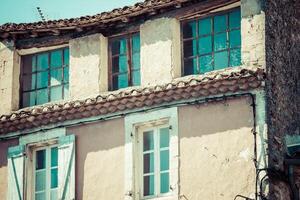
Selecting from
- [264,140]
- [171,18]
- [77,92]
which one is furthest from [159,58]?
[264,140]

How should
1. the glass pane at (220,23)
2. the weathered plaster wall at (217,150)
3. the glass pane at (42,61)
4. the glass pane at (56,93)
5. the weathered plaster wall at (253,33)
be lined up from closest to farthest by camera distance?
the weathered plaster wall at (217,150) → the weathered plaster wall at (253,33) → the glass pane at (220,23) → the glass pane at (56,93) → the glass pane at (42,61)

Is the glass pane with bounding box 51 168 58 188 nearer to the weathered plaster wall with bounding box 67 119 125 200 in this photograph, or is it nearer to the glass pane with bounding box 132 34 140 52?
the weathered plaster wall with bounding box 67 119 125 200

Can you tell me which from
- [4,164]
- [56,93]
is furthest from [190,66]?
[4,164]

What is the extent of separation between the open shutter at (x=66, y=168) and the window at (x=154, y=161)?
159 cm

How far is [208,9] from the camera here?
700 inches

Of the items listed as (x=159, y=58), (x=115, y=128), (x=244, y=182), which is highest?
(x=159, y=58)

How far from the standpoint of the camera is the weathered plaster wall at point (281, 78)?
16.5 metres

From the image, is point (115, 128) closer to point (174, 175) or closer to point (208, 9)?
point (174, 175)

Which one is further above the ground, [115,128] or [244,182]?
[115,128]

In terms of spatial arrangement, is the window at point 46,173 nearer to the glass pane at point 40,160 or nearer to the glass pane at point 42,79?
the glass pane at point 40,160

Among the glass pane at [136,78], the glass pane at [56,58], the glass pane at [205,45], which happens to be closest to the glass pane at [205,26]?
the glass pane at [205,45]

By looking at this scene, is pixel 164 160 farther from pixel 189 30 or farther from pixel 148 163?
pixel 189 30

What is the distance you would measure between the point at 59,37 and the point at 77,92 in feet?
4.75

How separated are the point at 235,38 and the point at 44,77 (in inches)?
190
